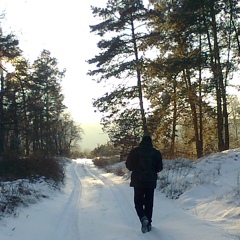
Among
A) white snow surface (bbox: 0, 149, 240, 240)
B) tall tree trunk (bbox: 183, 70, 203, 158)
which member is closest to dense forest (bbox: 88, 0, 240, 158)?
tall tree trunk (bbox: 183, 70, 203, 158)

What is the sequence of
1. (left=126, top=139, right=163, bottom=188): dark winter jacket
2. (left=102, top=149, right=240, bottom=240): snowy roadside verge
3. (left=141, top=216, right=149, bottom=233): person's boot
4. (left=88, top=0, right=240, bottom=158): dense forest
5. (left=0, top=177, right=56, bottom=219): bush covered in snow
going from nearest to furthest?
1. (left=141, top=216, right=149, bottom=233): person's boot
2. (left=126, top=139, right=163, bottom=188): dark winter jacket
3. (left=102, top=149, right=240, bottom=240): snowy roadside verge
4. (left=0, top=177, right=56, bottom=219): bush covered in snow
5. (left=88, top=0, right=240, bottom=158): dense forest

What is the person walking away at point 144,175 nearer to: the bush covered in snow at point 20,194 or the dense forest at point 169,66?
the bush covered in snow at point 20,194

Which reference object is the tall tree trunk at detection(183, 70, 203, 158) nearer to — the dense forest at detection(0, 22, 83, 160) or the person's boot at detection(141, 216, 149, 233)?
the dense forest at detection(0, 22, 83, 160)

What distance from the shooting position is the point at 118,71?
2359 centimetres

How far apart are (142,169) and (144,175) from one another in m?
0.14

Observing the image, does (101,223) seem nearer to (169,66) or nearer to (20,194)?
(20,194)

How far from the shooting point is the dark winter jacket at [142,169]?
6504 millimetres

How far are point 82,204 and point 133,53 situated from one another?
1542cm

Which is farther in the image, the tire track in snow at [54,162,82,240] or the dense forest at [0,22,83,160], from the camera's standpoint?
the dense forest at [0,22,83,160]

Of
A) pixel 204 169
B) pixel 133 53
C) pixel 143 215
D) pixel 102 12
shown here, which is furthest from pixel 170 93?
pixel 143 215

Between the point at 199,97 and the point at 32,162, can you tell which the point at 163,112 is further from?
the point at 32,162

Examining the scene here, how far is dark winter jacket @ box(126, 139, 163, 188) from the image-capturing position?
21.3ft

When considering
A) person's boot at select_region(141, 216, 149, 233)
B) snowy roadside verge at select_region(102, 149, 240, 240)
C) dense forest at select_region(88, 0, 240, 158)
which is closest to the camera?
person's boot at select_region(141, 216, 149, 233)

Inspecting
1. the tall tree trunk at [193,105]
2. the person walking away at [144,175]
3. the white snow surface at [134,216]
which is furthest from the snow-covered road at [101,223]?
the tall tree trunk at [193,105]
